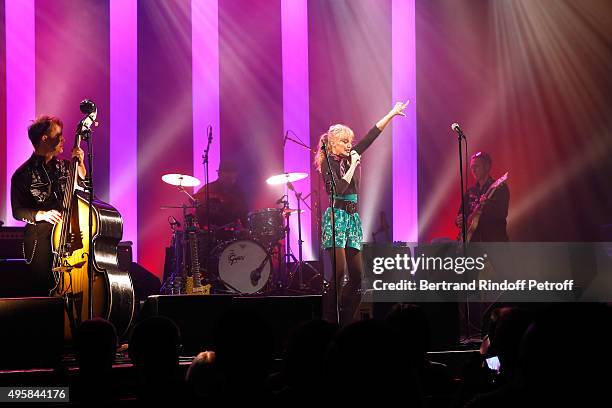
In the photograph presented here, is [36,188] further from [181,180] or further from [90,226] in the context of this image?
[181,180]

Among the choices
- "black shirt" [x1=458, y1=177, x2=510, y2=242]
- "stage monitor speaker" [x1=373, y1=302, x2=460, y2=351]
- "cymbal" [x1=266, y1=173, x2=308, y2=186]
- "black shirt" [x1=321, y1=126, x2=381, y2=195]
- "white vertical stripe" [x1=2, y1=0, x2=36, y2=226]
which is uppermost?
"white vertical stripe" [x1=2, y1=0, x2=36, y2=226]

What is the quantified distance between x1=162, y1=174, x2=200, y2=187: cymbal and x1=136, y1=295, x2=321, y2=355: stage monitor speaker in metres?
4.48

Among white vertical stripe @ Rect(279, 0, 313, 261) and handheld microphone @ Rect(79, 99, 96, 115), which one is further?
white vertical stripe @ Rect(279, 0, 313, 261)

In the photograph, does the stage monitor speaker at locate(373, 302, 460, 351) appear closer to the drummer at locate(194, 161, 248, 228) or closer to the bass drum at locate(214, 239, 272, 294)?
the bass drum at locate(214, 239, 272, 294)

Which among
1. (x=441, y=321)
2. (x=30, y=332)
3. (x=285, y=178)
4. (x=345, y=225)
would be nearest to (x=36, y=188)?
(x=30, y=332)

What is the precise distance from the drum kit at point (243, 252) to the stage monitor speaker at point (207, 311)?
13.5 ft

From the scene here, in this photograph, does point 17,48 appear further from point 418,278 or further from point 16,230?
point 418,278

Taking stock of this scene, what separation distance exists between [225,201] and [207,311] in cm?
509

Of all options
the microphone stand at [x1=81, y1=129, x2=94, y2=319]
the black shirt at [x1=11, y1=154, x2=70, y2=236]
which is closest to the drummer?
the black shirt at [x1=11, y1=154, x2=70, y2=236]

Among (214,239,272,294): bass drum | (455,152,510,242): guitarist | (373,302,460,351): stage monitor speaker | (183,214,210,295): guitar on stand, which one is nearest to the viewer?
(373,302,460,351): stage monitor speaker

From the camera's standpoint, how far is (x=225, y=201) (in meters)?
10.4

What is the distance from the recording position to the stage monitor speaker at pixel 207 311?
538cm

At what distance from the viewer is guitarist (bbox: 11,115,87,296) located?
5.92 metres

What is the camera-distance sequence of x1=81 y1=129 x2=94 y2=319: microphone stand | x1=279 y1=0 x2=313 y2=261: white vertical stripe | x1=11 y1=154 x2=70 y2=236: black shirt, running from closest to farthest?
x1=81 y1=129 x2=94 y2=319: microphone stand → x1=11 y1=154 x2=70 y2=236: black shirt → x1=279 y1=0 x2=313 y2=261: white vertical stripe
